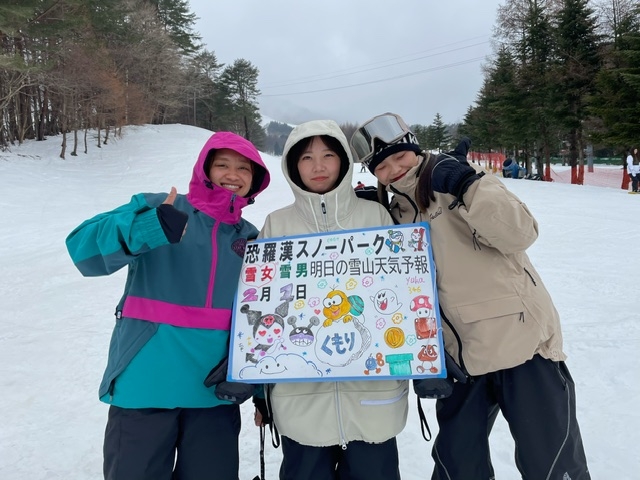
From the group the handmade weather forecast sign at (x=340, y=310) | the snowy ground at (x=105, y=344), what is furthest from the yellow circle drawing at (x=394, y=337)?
the snowy ground at (x=105, y=344)

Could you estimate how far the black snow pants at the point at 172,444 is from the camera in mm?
1822

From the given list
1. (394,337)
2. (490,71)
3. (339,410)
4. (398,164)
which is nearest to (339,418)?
(339,410)

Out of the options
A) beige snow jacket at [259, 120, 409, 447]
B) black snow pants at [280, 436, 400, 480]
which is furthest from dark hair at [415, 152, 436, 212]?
black snow pants at [280, 436, 400, 480]

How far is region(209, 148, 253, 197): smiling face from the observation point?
7.02ft

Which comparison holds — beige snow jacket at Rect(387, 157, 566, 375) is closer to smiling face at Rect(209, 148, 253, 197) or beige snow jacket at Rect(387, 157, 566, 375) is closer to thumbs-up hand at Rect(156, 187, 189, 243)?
smiling face at Rect(209, 148, 253, 197)

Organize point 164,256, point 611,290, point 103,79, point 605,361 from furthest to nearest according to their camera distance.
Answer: point 103,79, point 611,290, point 605,361, point 164,256

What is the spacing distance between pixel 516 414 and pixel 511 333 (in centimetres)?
41

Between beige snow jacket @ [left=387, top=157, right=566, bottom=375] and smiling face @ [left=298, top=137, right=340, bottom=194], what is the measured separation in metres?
0.57

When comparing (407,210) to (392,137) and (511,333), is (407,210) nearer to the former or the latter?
(392,137)

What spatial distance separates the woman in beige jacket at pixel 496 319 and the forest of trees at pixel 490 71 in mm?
13667

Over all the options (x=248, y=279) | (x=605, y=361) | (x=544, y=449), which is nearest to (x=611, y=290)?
(x=605, y=361)

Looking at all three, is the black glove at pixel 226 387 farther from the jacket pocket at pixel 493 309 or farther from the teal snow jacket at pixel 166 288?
the jacket pocket at pixel 493 309

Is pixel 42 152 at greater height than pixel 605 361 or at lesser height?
greater

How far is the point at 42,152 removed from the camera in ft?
73.0
